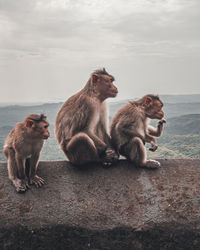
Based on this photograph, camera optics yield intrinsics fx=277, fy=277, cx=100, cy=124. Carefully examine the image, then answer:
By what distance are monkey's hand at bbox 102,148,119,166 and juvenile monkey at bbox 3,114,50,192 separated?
199 cm

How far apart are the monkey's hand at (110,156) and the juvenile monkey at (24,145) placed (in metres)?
1.99

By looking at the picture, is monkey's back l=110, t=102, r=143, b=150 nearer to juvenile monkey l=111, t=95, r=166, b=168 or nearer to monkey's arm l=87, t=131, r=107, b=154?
juvenile monkey l=111, t=95, r=166, b=168

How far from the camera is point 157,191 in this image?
8.27m

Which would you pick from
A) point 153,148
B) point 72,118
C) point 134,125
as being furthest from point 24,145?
point 153,148

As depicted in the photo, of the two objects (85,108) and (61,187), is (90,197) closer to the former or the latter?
(61,187)

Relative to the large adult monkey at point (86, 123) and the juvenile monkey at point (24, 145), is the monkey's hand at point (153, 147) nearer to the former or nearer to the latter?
the large adult monkey at point (86, 123)

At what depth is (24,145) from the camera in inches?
277

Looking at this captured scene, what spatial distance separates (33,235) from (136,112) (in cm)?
449

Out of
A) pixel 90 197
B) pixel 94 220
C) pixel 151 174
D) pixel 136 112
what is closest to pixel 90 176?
pixel 90 197

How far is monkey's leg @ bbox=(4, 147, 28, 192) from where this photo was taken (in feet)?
24.0

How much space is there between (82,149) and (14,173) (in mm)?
1966

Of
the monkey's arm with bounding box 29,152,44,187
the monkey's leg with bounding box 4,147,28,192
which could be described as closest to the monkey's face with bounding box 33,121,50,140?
the monkey's arm with bounding box 29,152,44,187

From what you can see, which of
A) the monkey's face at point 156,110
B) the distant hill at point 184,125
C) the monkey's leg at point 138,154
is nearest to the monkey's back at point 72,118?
the monkey's leg at point 138,154

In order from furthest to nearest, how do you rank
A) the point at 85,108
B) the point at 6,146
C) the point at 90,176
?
the point at 90,176 < the point at 85,108 < the point at 6,146
